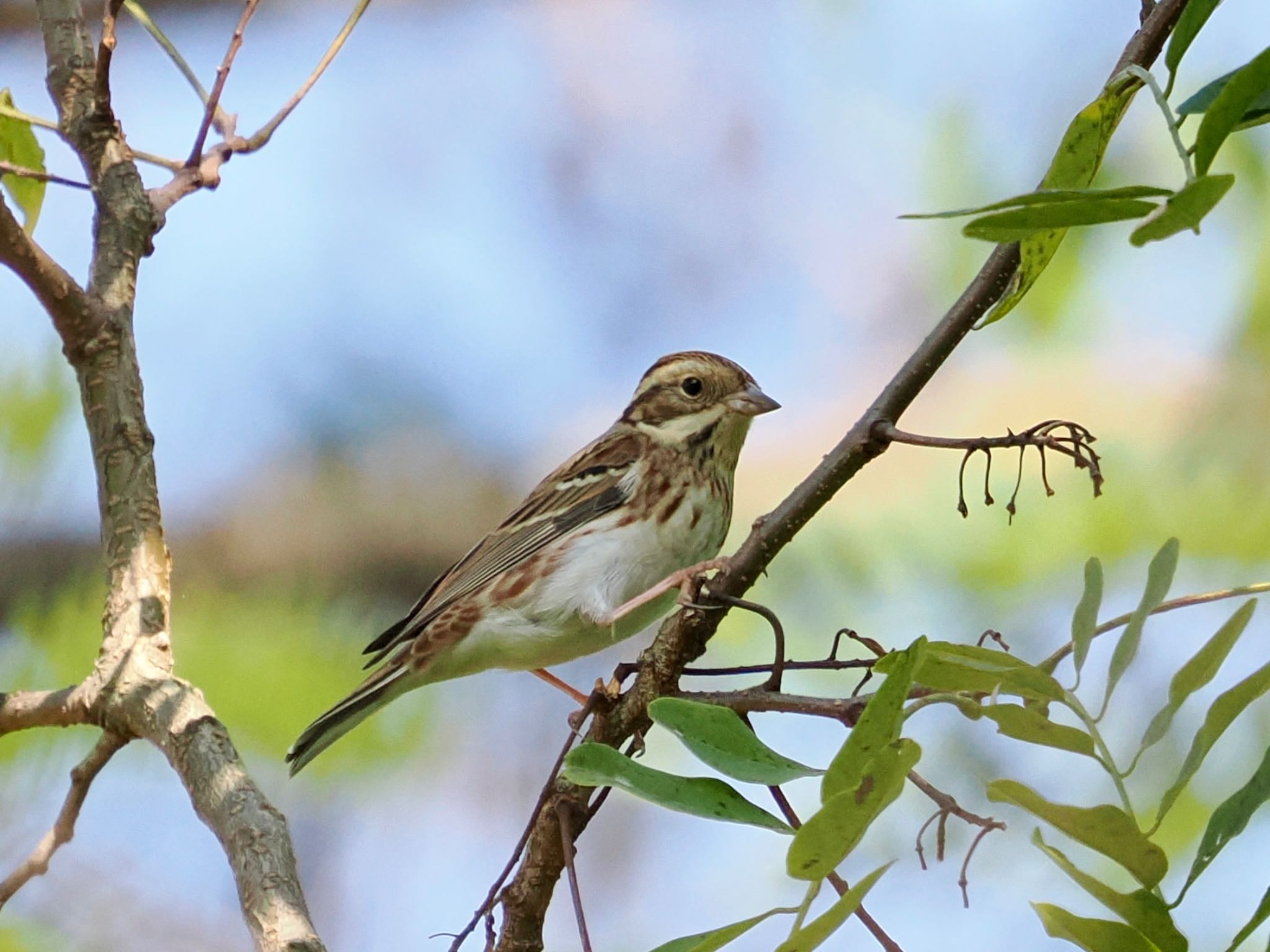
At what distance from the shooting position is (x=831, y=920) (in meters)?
0.76

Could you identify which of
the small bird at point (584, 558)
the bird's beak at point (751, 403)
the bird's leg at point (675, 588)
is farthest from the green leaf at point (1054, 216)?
the bird's beak at point (751, 403)

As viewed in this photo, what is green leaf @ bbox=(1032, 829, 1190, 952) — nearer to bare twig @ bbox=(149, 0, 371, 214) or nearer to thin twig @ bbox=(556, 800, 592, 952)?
thin twig @ bbox=(556, 800, 592, 952)

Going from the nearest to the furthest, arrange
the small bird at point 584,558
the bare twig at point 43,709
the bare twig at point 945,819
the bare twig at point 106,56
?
the bare twig at point 945,819 < the bare twig at point 106,56 < the bare twig at point 43,709 < the small bird at point 584,558

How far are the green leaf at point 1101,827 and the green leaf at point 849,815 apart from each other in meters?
0.06

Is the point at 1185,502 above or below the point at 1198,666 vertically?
above

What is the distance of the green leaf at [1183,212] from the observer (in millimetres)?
667

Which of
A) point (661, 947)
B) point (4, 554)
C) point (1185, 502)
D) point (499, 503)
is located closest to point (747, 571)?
point (661, 947)

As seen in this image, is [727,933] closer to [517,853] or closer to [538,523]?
[517,853]

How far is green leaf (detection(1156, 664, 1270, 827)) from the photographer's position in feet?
2.66

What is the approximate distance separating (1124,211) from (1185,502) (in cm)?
269

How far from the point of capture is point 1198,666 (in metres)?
0.89

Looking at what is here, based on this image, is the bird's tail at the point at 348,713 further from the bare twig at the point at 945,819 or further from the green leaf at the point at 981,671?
the green leaf at the point at 981,671

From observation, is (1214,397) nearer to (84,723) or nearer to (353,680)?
(353,680)

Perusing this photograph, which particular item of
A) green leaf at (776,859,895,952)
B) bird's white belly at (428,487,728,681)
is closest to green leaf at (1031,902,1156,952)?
green leaf at (776,859,895,952)
